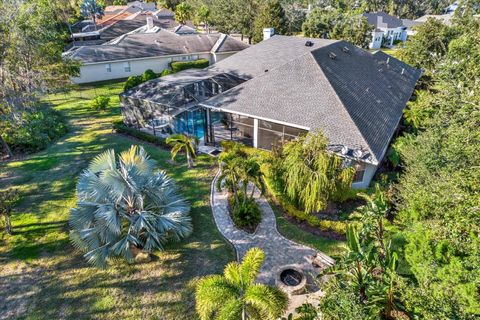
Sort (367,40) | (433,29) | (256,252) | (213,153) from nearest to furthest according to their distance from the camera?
1. (256,252)
2. (213,153)
3. (433,29)
4. (367,40)

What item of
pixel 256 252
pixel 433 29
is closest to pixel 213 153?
pixel 256 252

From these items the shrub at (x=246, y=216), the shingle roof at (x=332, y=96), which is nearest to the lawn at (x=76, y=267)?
the shrub at (x=246, y=216)

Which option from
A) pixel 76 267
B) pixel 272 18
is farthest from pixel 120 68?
pixel 76 267

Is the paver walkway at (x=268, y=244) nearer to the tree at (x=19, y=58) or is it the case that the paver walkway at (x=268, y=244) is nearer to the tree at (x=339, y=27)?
the tree at (x=19, y=58)

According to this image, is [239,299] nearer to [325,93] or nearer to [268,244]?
[268,244]

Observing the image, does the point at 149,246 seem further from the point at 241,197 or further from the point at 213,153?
the point at 213,153

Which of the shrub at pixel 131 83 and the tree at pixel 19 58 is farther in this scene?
the shrub at pixel 131 83
